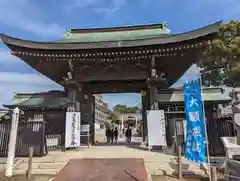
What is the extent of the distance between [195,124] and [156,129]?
3.41m

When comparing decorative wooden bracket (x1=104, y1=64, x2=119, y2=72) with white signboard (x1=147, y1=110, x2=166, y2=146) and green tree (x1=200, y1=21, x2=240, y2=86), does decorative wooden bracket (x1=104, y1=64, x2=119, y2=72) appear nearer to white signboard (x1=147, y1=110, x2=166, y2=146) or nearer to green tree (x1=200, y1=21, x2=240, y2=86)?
white signboard (x1=147, y1=110, x2=166, y2=146)

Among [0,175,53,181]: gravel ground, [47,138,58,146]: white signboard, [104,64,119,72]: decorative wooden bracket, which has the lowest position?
[0,175,53,181]: gravel ground

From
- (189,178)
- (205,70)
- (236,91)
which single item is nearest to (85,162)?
(189,178)

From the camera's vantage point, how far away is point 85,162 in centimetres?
739

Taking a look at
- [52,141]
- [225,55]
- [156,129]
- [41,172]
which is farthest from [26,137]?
[225,55]

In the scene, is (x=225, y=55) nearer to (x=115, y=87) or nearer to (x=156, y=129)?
(x=115, y=87)

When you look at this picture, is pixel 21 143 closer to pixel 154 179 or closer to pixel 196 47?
pixel 154 179

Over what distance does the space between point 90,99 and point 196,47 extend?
7413 millimetres

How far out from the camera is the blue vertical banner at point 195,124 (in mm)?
5746

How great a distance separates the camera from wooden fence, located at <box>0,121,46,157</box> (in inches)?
333

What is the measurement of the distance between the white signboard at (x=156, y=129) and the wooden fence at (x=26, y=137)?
4.56 meters

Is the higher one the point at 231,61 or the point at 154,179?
the point at 231,61

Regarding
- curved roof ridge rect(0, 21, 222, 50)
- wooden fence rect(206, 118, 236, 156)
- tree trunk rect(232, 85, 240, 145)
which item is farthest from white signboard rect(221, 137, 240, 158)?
curved roof ridge rect(0, 21, 222, 50)

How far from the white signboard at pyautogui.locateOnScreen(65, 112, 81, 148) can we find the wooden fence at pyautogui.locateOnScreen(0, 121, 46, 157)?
1176mm
